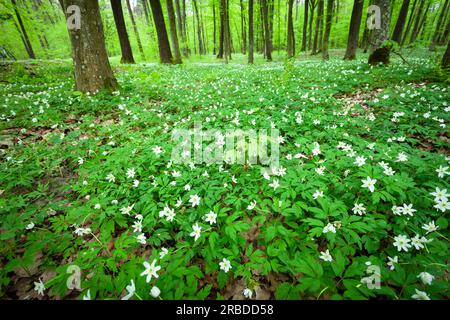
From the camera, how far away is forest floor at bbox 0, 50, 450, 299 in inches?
72.2

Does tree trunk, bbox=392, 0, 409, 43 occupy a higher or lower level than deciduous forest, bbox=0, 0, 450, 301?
higher

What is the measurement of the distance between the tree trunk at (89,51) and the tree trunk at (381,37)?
1015 centimetres

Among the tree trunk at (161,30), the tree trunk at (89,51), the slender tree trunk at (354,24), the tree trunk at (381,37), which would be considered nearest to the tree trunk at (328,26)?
the slender tree trunk at (354,24)

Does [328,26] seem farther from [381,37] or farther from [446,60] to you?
[446,60]

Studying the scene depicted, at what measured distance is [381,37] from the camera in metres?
8.41

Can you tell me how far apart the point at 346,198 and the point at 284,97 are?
12.9 ft

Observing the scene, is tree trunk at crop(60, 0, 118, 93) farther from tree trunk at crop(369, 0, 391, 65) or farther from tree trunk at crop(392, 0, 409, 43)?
tree trunk at crop(392, 0, 409, 43)

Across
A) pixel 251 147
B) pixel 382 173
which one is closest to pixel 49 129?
Answer: pixel 251 147

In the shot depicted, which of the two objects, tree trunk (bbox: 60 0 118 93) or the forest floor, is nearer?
the forest floor

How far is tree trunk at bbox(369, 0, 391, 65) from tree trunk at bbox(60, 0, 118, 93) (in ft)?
33.3

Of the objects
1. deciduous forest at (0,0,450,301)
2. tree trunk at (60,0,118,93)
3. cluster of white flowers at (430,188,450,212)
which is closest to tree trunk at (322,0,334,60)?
deciduous forest at (0,0,450,301)

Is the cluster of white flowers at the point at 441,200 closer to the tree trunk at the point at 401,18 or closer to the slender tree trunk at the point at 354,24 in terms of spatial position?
the slender tree trunk at the point at 354,24

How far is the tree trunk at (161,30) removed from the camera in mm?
12625
